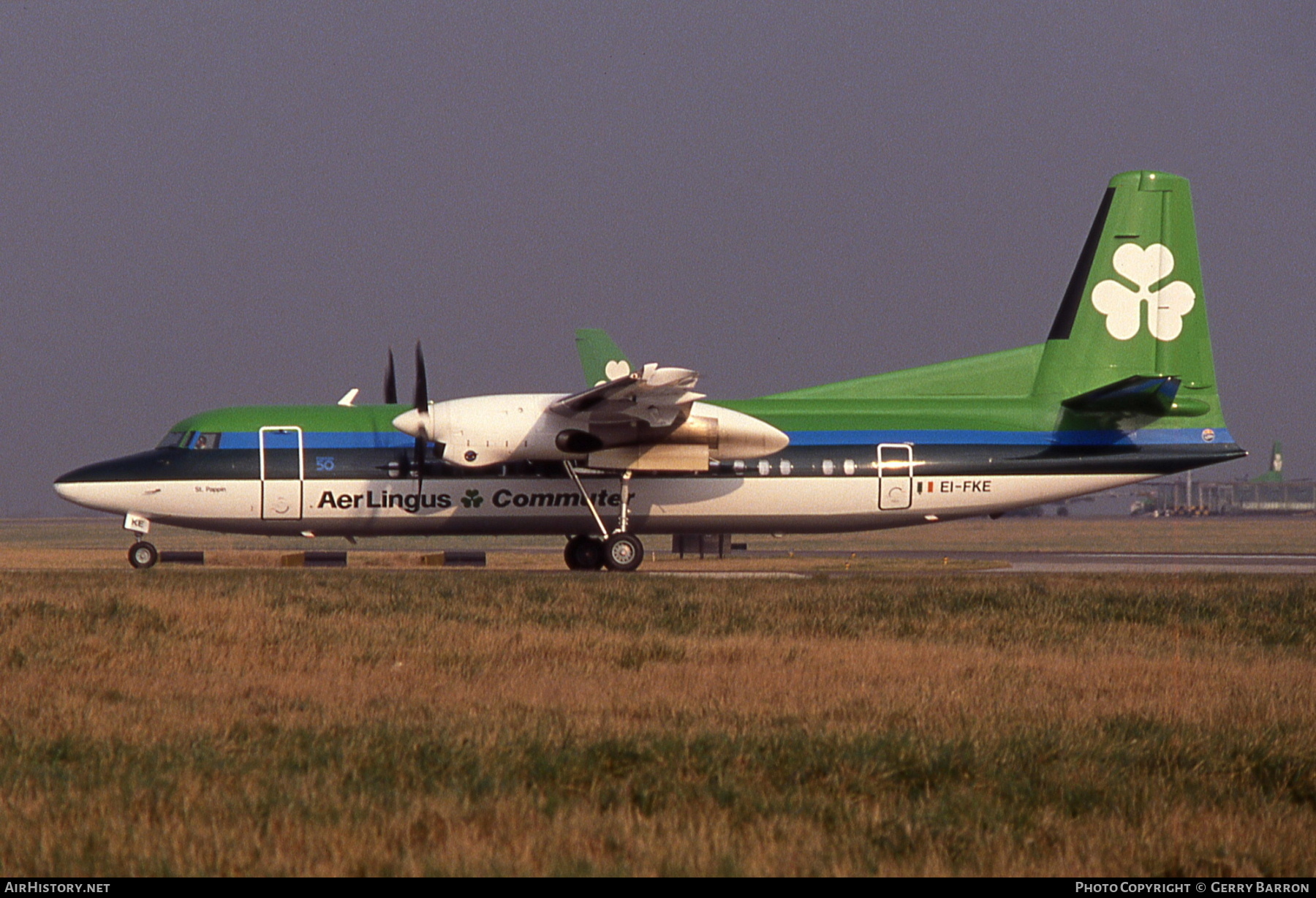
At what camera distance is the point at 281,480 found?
26.1m

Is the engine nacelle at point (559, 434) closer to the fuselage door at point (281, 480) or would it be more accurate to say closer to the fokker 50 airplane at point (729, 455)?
the fokker 50 airplane at point (729, 455)

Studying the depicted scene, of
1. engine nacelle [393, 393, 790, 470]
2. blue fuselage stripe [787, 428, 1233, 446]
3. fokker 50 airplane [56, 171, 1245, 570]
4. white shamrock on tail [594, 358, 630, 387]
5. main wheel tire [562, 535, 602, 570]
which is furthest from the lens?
white shamrock on tail [594, 358, 630, 387]

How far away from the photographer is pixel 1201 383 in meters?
27.6

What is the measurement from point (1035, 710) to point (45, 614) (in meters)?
A: 11.7

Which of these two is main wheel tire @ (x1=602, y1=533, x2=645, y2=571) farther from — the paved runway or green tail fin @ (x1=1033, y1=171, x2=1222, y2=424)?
green tail fin @ (x1=1033, y1=171, x2=1222, y2=424)

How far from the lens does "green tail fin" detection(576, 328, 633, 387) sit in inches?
1547

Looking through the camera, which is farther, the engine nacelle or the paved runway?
the paved runway

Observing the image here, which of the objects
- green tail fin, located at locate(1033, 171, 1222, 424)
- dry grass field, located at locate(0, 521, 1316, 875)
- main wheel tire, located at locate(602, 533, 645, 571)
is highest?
green tail fin, located at locate(1033, 171, 1222, 424)

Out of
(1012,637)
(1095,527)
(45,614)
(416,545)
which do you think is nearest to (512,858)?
(1012,637)

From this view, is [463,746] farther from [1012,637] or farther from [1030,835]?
[1012,637]

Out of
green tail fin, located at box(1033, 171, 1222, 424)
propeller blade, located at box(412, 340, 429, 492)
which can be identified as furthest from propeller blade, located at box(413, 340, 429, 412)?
green tail fin, located at box(1033, 171, 1222, 424)

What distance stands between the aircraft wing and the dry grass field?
6.42 m

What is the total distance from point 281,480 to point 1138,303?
17.8 metres

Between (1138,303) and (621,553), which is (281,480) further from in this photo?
(1138,303)
